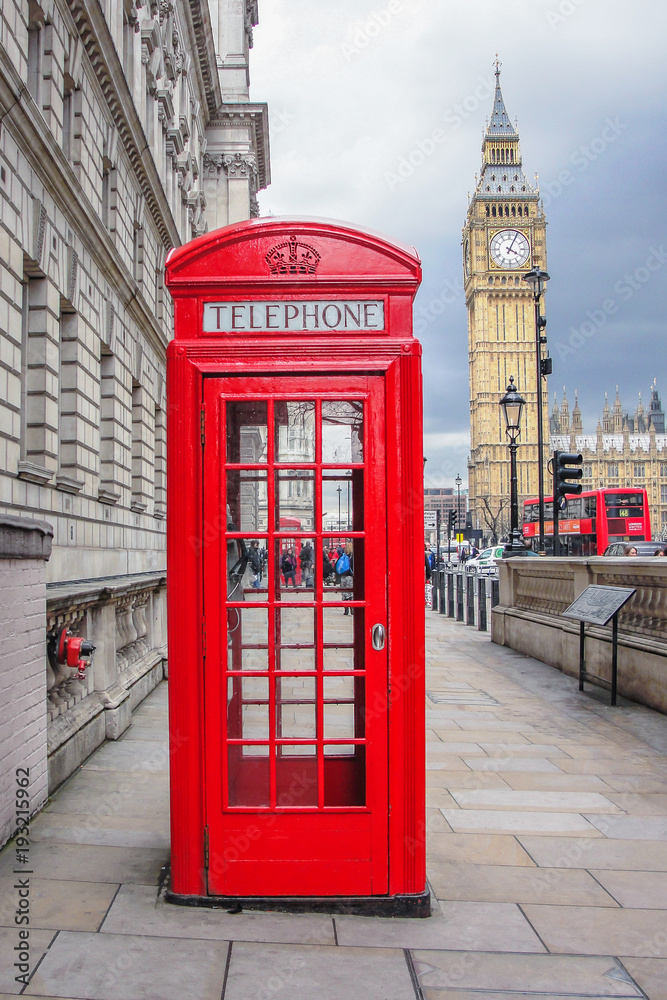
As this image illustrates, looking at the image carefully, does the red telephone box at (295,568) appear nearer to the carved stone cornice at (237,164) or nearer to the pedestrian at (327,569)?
the pedestrian at (327,569)

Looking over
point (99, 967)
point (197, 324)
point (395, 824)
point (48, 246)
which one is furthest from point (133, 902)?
point (48, 246)

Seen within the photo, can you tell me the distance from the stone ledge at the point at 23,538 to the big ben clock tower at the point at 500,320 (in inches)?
4512

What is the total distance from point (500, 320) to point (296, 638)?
120765 mm

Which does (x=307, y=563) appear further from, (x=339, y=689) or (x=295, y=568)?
(x=339, y=689)

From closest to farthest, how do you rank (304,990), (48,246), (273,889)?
(304,990), (273,889), (48,246)

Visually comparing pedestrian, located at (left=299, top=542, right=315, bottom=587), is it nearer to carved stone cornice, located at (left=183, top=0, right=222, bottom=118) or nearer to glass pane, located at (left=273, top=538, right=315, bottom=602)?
glass pane, located at (left=273, top=538, right=315, bottom=602)

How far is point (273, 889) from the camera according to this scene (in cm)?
364

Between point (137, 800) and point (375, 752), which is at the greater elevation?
point (375, 752)

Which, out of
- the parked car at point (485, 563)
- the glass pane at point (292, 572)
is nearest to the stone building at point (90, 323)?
the glass pane at point (292, 572)

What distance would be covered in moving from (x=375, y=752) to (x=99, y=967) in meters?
1.33

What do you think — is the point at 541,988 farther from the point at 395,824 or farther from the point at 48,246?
the point at 48,246

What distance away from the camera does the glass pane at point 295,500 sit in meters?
3.69

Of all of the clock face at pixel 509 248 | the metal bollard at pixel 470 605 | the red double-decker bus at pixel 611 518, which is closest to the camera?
the metal bollard at pixel 470 605

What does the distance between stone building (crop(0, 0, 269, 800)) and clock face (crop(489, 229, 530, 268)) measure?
99.5m
